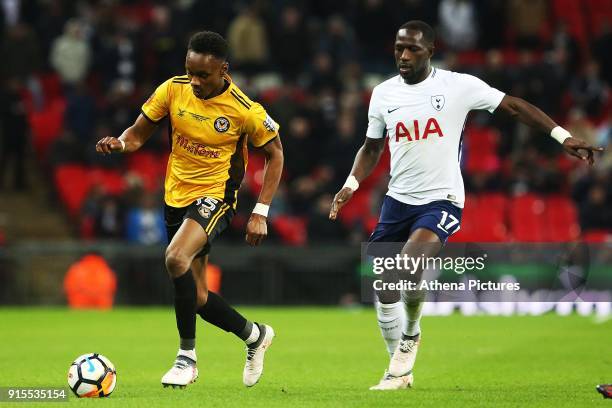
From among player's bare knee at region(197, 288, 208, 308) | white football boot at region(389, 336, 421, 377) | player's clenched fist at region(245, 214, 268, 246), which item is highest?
player's clenched fist at region(245, 214, 268, 246)

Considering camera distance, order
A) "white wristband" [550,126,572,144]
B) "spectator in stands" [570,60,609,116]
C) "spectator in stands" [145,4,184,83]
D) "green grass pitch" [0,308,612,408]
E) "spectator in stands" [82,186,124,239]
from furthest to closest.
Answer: "spectator in stands" [570,60,609,116], "spectator in stands" [145,4,184,83], "spectator in stands" [82,186,124,239], "white wristband" [550,126,572,144], "green grass pitch" [0,308,612,408]

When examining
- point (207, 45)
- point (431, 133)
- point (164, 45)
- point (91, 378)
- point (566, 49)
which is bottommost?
point (91, 378)

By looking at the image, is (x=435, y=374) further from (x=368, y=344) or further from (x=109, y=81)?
(x=109, y=81)

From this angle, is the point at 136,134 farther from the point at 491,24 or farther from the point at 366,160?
the point at 491,24

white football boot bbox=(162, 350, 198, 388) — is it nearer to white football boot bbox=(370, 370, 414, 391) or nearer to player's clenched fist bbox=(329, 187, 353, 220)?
white football boot bbox=(370, 370, 414, 391)

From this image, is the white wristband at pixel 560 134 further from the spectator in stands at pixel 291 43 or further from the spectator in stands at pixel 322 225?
the spectator in stands at pixel 291 43

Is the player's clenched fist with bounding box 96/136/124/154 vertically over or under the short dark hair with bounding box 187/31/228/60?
under

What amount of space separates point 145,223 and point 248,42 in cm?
441

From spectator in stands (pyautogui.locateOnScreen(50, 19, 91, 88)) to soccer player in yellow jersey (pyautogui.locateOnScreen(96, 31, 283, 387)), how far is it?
46.3ft

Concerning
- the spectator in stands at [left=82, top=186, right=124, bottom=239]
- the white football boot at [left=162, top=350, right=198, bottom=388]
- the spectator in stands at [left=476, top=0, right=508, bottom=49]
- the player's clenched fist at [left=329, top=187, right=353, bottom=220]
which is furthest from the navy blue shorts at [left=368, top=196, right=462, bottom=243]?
the spectator in stands at [left=476, top=0, right=508, bottom=49]

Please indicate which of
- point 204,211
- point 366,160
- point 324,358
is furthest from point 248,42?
point 204,211

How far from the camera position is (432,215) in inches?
381

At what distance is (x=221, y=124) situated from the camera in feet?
31.8

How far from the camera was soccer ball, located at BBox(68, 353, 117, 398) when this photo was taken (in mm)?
8852
